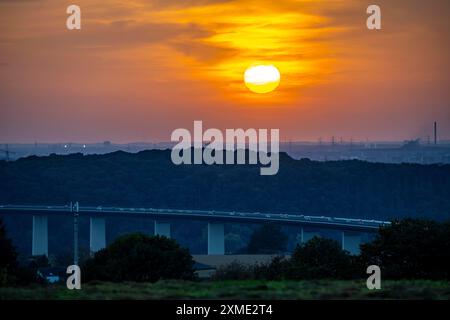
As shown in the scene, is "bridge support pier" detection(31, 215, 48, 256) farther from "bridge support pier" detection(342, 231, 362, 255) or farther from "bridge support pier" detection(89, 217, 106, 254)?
"bridge support pier" detection(342, 231, 362, 255)

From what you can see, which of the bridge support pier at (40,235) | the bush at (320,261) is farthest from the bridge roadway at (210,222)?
the bush at (320,261)

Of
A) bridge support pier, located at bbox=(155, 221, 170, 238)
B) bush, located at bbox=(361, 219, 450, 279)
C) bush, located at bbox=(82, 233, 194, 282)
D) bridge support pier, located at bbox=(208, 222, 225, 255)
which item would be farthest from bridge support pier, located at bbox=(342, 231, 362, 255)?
bush, located at bbox=(82, 233, 194, 282)

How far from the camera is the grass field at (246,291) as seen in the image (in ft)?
80.1

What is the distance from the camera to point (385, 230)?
164ft

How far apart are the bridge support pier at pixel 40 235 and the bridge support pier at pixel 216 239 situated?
23.3 meters

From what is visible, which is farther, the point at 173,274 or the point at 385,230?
the point at 385,230

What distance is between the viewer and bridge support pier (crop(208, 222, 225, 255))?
5807 inches

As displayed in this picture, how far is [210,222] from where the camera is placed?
155 meters

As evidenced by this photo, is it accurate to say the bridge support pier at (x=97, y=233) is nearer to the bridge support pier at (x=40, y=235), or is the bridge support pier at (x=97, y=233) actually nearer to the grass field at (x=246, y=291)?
the bridge support pier at (x=40, y=235)

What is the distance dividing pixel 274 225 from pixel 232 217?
10586 millimetres

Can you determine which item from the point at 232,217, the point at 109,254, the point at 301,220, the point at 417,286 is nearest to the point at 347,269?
the point at 109,254

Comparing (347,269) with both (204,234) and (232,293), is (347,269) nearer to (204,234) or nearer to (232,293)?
(232,293)

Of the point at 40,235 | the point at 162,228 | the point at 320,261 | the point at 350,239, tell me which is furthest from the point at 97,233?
the point at 320,261

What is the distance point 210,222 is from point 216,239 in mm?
4343
